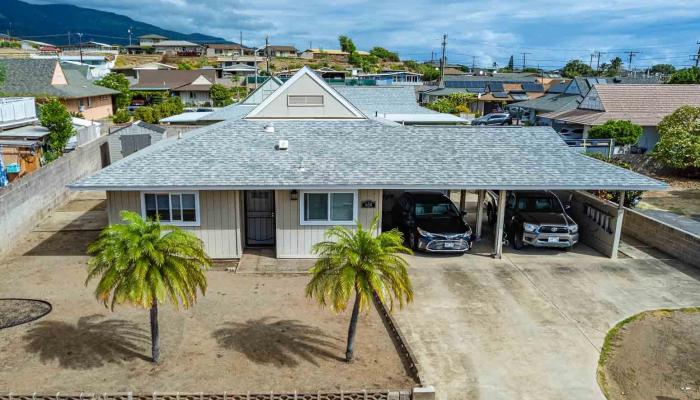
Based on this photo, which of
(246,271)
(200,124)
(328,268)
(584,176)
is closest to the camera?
(328,268)

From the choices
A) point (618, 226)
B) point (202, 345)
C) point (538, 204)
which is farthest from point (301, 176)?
point (618, 226)

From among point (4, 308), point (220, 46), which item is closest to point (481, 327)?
point (4, 308)

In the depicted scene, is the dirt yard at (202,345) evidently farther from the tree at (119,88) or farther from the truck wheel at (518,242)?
the tree at (119,88)

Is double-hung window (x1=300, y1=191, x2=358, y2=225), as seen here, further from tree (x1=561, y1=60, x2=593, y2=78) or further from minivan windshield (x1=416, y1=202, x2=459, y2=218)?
tree (x1=561, y1=60, x2=593, y2=78)

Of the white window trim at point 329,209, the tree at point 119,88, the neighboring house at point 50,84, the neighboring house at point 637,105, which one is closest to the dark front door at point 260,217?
the white window trim at point 329,209

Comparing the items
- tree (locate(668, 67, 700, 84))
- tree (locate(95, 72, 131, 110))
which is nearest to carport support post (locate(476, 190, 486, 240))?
tree (locate(95, 72, 131, 110))

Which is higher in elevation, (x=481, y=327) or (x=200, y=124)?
(x=200, y=124)

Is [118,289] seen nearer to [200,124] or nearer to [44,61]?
[200,124]
